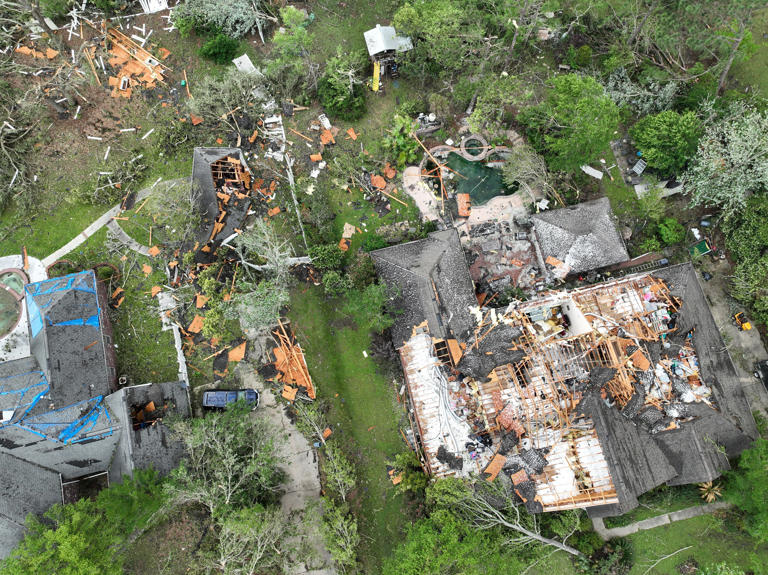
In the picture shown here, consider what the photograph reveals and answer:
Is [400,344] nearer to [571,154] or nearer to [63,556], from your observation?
[571,154]

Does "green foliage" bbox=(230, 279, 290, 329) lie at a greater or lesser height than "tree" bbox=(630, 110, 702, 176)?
lesser

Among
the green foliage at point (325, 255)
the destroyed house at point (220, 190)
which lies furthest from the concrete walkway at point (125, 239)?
the green foliage at point (325, 255)

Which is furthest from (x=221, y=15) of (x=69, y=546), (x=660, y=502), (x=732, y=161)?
(x=660, y=502)

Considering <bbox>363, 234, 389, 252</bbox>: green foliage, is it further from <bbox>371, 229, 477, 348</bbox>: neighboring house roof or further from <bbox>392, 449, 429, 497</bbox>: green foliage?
<bbox>392, 449, 429, 497</bbox>: green foliage

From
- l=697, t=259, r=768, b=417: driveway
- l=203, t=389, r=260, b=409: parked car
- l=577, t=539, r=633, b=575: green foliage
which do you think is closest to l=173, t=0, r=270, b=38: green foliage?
l=203, t=389, r=260, b=409: parked car

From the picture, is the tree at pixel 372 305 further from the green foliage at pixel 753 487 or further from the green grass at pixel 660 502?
the green foliage at pixel 753 487

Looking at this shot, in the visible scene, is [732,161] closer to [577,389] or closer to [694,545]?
[577,389]
